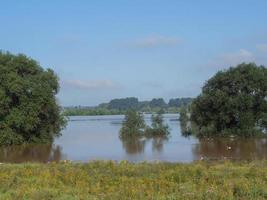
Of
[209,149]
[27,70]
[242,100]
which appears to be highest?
[27,70]

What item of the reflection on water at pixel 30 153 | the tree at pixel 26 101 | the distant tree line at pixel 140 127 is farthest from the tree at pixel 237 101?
the reflection on water at pixel 30 153

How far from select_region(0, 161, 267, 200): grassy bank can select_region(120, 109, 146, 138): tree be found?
1254 inches

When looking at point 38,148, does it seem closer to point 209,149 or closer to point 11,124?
point 11,124

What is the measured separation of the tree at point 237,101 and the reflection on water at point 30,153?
14.7 metres

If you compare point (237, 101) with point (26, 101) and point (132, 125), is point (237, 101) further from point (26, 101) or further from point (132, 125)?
point (26, 101)

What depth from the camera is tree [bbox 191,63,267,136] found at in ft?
138

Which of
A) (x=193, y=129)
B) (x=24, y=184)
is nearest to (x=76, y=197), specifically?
(x=24, y=184)

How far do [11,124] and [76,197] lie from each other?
29.6 m

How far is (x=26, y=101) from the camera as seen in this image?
39.0 meters

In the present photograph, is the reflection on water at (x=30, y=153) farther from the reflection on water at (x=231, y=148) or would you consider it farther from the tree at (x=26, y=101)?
the reflection on water at (x=231, y=148)

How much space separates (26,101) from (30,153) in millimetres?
6903

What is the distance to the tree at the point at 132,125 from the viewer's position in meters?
48.0

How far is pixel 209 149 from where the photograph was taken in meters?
34.0

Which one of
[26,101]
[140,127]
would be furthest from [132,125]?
[26,101]
